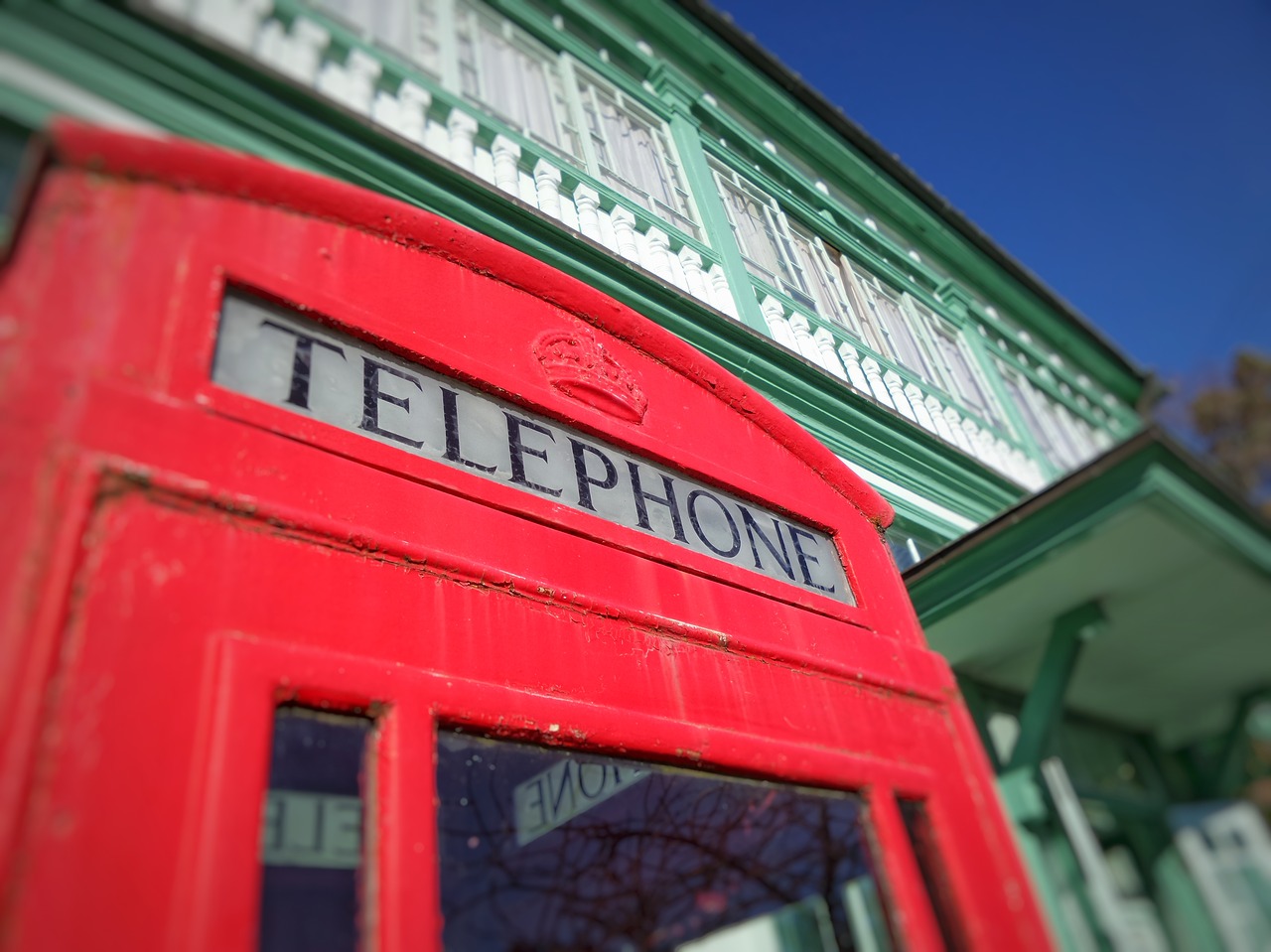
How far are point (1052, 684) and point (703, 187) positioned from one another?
3.59 metres

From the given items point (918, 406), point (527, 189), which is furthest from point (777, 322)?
point (527, 189)

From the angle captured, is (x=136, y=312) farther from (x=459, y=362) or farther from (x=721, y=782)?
(x=721, y=782)

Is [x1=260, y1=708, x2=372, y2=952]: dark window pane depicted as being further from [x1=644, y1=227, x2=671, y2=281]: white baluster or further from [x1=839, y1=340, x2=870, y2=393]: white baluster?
[x1=839, y1=340, x2=870, y2=393]: white baluster

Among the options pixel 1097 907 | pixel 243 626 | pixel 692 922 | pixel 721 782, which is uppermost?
pixel 243 626

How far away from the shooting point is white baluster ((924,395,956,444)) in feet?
18.9

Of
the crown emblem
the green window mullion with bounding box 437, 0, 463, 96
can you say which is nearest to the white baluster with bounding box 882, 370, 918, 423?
the crown emblem

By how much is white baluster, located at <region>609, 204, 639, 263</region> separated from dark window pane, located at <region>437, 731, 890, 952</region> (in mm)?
2516

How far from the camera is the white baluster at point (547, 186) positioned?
12.7 feet

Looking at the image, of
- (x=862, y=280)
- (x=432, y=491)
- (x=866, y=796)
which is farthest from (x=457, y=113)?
(x=862, y=280)

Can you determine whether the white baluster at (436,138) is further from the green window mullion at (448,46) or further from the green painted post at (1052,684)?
the green painted post at (1052,684)

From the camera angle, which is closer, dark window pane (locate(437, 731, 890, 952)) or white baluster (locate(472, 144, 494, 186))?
dark window pane (locate(437, 731, 890, 952))

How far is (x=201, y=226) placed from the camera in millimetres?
2041

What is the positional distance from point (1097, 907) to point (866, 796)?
1.67 metres

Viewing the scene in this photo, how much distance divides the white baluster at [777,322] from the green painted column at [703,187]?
13cm
